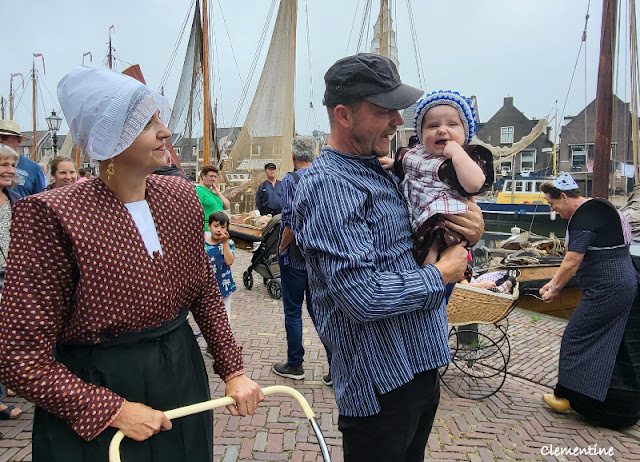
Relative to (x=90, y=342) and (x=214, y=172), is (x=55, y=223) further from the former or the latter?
(x=214, y=172)

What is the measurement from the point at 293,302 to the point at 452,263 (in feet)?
8.56

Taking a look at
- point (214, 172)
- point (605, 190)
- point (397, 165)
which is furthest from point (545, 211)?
point (397, 165)

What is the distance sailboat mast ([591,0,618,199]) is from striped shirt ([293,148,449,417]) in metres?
10.8

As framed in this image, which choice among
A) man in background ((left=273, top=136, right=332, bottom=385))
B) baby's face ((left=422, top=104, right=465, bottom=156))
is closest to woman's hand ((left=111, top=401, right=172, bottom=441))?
baby's face ((left=422, top=104, right=465, bottom=156))

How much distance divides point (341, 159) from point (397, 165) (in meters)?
0.45

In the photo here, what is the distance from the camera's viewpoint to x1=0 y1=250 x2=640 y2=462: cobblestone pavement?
296 centimetres

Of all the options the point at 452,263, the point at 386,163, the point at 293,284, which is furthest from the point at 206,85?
the point at 452,263

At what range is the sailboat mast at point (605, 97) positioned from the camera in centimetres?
1005

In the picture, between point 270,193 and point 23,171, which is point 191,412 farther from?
point 270,193

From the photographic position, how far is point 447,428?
3.35 m

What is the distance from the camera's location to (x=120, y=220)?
1.31 m

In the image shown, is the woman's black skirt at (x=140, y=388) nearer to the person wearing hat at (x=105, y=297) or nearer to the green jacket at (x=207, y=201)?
the person wearing hat at (x=105, y=297)

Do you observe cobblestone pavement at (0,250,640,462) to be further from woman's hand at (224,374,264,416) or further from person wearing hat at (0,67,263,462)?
person wearing hat at (0,67,263,462)

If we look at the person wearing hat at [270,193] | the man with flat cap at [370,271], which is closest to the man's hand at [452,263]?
the man with flat cap at [370,271]
